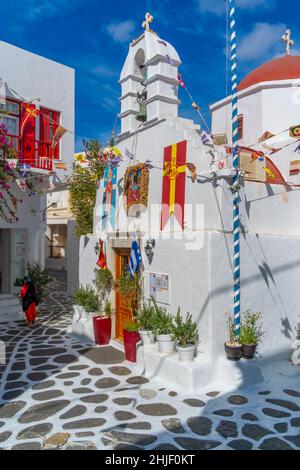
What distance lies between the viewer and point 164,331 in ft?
25.4

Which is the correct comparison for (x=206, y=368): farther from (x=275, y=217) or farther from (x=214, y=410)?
(x=275, y=217)

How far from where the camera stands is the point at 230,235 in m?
7.39

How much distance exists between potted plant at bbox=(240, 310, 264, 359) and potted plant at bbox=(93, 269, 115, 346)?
408cm

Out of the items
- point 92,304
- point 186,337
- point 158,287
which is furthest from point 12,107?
point 186,337

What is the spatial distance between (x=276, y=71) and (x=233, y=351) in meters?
9.89

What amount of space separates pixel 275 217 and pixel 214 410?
453cm

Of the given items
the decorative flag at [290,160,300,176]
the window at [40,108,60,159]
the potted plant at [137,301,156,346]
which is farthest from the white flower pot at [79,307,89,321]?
the decorative flag at [290,160,300,176]

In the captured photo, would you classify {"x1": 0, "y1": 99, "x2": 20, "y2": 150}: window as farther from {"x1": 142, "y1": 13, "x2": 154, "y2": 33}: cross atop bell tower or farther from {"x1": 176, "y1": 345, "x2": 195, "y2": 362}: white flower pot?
{"x1": 176, "y1": 345, "x2": 195, "y2": 362}: white flower pot

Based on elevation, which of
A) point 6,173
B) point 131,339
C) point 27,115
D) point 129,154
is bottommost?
point 131,339

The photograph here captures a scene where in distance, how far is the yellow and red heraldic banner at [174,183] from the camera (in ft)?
26.9

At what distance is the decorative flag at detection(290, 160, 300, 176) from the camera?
937cm

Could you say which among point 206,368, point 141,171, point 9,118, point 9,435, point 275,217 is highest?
point 9,118

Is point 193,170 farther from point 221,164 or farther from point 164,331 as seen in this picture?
point 164,331
